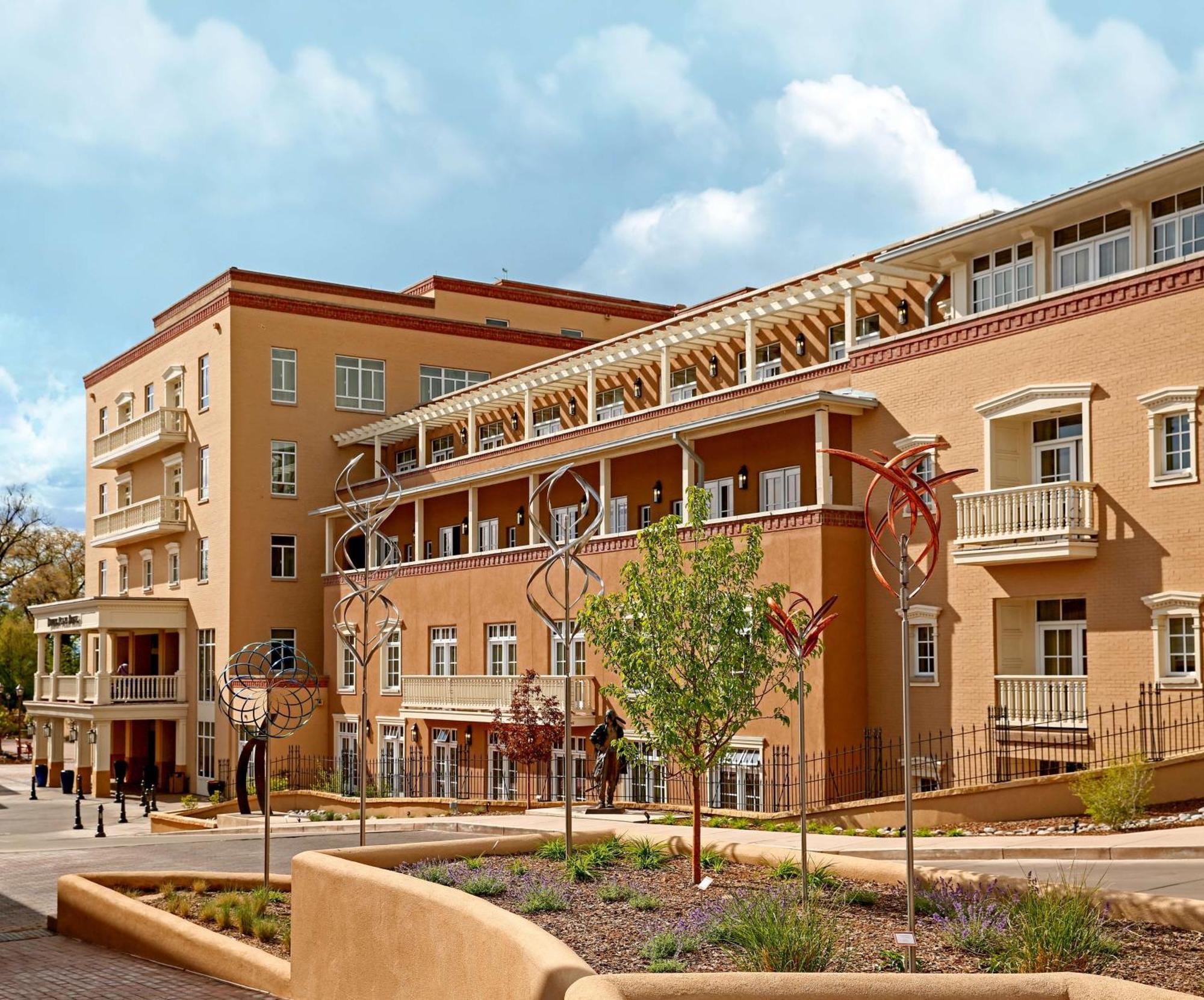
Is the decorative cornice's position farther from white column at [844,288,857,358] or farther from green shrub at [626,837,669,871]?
white column at [844,288,857,358]

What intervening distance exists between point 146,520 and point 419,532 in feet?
53.7

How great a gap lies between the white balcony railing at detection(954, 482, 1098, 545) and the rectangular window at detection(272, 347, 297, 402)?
97.4 feet

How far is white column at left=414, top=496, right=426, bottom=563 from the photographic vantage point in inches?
1635

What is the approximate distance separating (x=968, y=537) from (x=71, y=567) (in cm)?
6832

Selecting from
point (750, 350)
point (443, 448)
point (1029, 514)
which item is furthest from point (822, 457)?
point (443, 448)

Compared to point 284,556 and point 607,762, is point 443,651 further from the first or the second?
point 607,762

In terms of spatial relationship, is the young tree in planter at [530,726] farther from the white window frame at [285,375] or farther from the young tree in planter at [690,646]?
the white window frame at [285,375]

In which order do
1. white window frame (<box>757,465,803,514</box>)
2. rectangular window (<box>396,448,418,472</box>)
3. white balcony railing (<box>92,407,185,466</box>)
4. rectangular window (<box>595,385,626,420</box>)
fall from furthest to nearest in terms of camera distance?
white balcony railing (<box>92,407,185,466</box>), rectangular window (<box>396,448,418,472</box>), rectangular window (<box>595,385,626,420</box>), white window frame (<box>757,465,803,514</box>)

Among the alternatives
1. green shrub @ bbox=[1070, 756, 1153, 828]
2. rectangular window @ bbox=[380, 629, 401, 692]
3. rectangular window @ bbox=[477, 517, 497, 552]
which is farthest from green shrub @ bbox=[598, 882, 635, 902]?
rectangular window @ bbox=[380, 629, 401, 692]

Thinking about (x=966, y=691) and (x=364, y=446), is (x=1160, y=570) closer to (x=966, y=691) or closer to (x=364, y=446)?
(x=966, y=691)

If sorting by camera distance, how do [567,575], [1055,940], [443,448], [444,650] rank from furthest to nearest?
[443,448], [444,650], [567,575], [1055,940]

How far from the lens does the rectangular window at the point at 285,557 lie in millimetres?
48281

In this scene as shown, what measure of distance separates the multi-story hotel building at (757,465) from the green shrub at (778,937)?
47.2 feet

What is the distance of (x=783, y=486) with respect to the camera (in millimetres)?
31141
